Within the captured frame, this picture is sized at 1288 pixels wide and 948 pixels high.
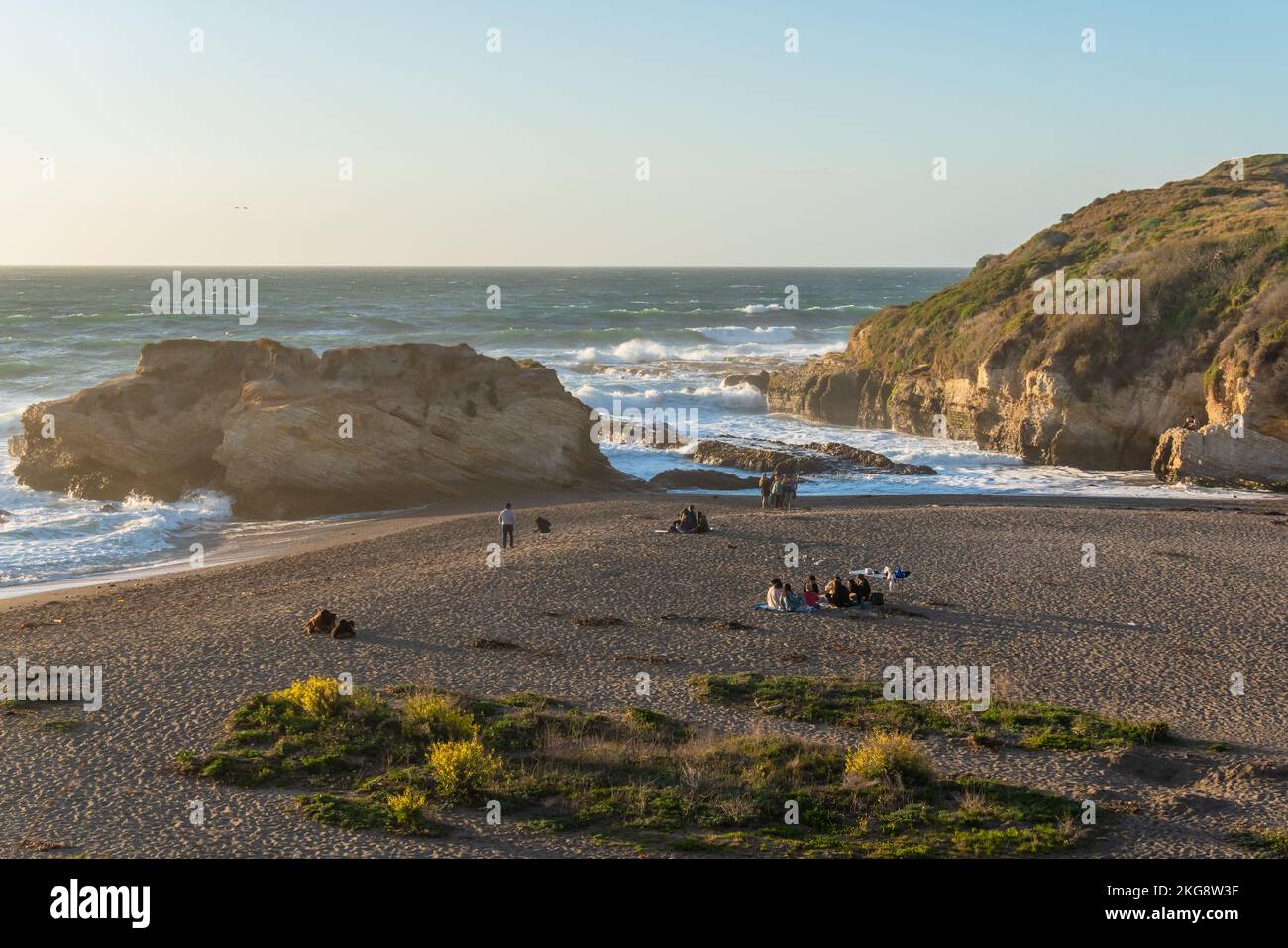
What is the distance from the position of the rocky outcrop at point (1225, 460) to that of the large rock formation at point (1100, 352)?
33cm

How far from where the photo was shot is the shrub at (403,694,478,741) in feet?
55.2

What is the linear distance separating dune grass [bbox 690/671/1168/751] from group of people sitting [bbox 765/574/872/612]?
4522mm

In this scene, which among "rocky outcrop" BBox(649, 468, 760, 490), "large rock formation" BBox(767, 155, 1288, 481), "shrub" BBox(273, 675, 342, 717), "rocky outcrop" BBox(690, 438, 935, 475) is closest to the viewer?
"shrub" BBox(273, 675, 342, 717)

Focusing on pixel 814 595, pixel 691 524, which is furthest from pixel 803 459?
pixel 814 595

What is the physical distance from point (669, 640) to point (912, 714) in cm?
577

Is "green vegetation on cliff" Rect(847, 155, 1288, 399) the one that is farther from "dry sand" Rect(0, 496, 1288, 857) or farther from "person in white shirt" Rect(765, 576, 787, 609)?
"person in white shirt" Rect(765, 576, 787, 609)

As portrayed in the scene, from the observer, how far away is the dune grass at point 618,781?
13.8 m

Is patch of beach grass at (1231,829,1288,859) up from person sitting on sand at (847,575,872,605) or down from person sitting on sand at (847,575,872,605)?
down

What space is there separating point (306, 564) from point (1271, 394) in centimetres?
3217
